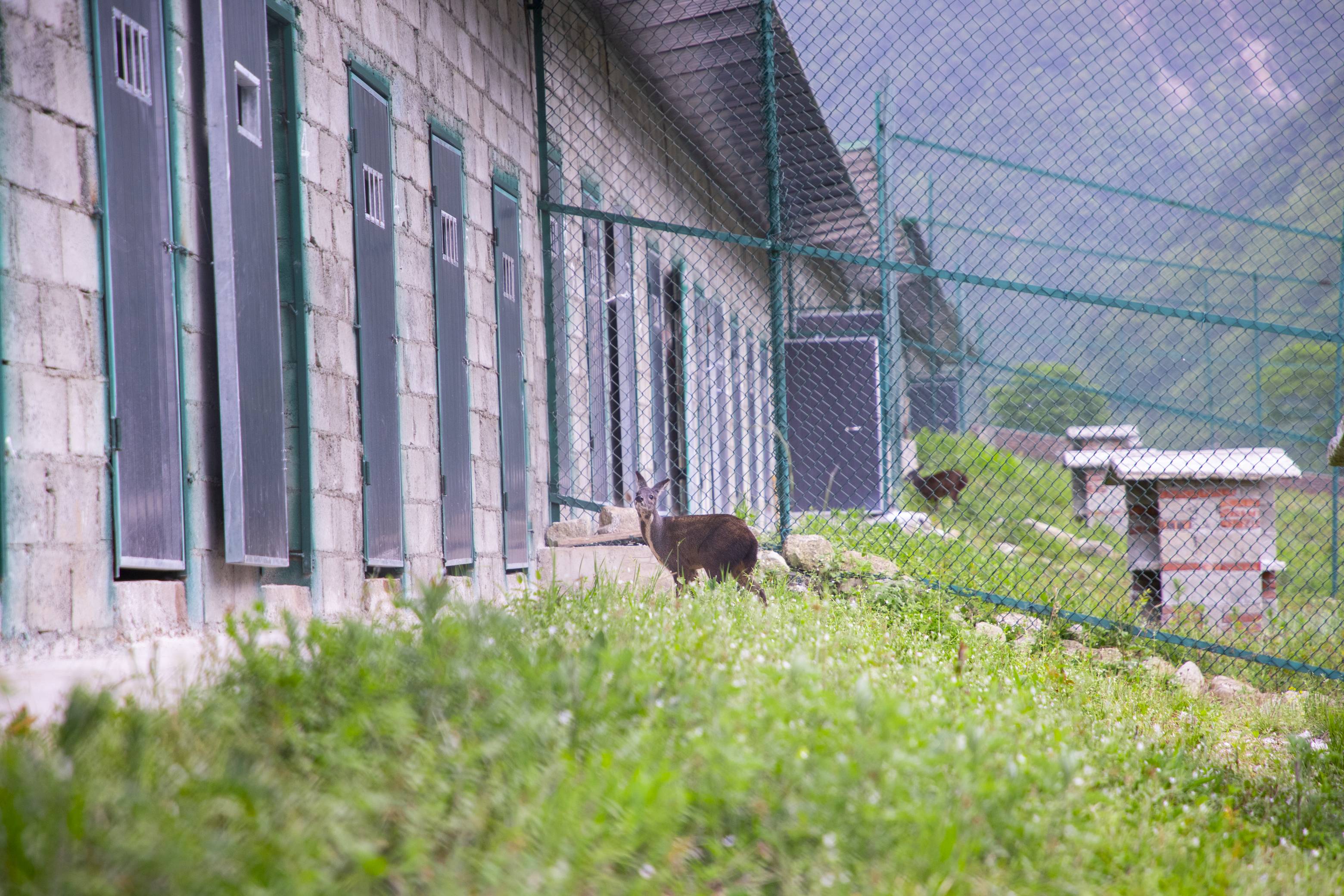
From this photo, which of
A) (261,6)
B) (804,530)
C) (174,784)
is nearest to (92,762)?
(174,784)

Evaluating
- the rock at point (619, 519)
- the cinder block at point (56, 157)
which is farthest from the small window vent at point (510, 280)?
the cinder block at point (56, 157)

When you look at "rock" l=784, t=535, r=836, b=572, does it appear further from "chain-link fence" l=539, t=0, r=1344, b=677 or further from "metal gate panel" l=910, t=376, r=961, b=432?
"metal gate panel" l=910, t=376, r=961, b=432

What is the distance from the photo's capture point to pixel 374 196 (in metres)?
5.66

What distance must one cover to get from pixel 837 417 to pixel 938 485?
2.14 metres

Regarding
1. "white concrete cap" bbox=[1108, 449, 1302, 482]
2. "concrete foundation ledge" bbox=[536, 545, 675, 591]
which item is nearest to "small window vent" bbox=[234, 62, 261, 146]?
"concrete foundation ledge" bbox=[536, 545, 675, 591]

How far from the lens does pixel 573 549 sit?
7359 mm

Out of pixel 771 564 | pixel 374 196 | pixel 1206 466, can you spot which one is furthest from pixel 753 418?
pixel 374 196

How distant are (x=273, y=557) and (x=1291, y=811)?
3936 millimetres

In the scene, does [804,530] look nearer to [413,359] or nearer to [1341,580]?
[413,359]

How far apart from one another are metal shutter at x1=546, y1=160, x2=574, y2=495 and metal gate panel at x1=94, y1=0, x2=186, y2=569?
4161 millimetres

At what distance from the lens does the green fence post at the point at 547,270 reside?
8000 millimetres

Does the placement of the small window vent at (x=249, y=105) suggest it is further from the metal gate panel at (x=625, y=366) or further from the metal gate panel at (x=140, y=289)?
the metal gate panel at (x=625, y=366)

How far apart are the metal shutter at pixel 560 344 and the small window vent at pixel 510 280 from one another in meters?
0.58

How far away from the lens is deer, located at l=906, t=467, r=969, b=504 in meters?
13.7
